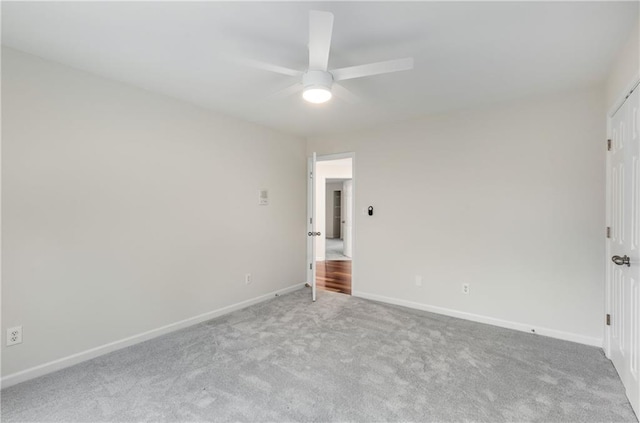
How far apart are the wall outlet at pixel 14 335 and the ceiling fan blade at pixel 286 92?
2734 millimetres

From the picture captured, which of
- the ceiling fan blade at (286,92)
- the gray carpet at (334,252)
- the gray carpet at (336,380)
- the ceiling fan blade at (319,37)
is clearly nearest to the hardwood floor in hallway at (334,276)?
the gray carpet at (334,252)

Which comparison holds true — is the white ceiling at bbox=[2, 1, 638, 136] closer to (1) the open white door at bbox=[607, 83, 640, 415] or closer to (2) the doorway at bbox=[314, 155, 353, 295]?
(1) the open white door at bbox=[607, 83, 640, 415]

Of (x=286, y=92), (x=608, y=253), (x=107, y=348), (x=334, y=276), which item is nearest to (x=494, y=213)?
(x=608, y=253)

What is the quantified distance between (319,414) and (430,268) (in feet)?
7.57

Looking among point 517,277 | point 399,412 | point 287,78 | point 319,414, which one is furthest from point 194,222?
point 517,277

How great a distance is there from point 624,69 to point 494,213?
153 cm

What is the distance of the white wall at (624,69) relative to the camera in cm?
181

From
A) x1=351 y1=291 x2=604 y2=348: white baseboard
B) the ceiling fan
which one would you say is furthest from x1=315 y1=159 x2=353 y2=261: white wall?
the ceiling fan

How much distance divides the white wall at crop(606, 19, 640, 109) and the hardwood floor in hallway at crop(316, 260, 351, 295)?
353 centimetres

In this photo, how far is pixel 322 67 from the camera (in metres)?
1.96

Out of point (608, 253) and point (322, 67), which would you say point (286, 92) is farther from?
point (608, 253)

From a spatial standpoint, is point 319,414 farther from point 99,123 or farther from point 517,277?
point 99,123

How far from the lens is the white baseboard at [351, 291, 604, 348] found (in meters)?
2.71

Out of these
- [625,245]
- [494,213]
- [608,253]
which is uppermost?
[494,213]
